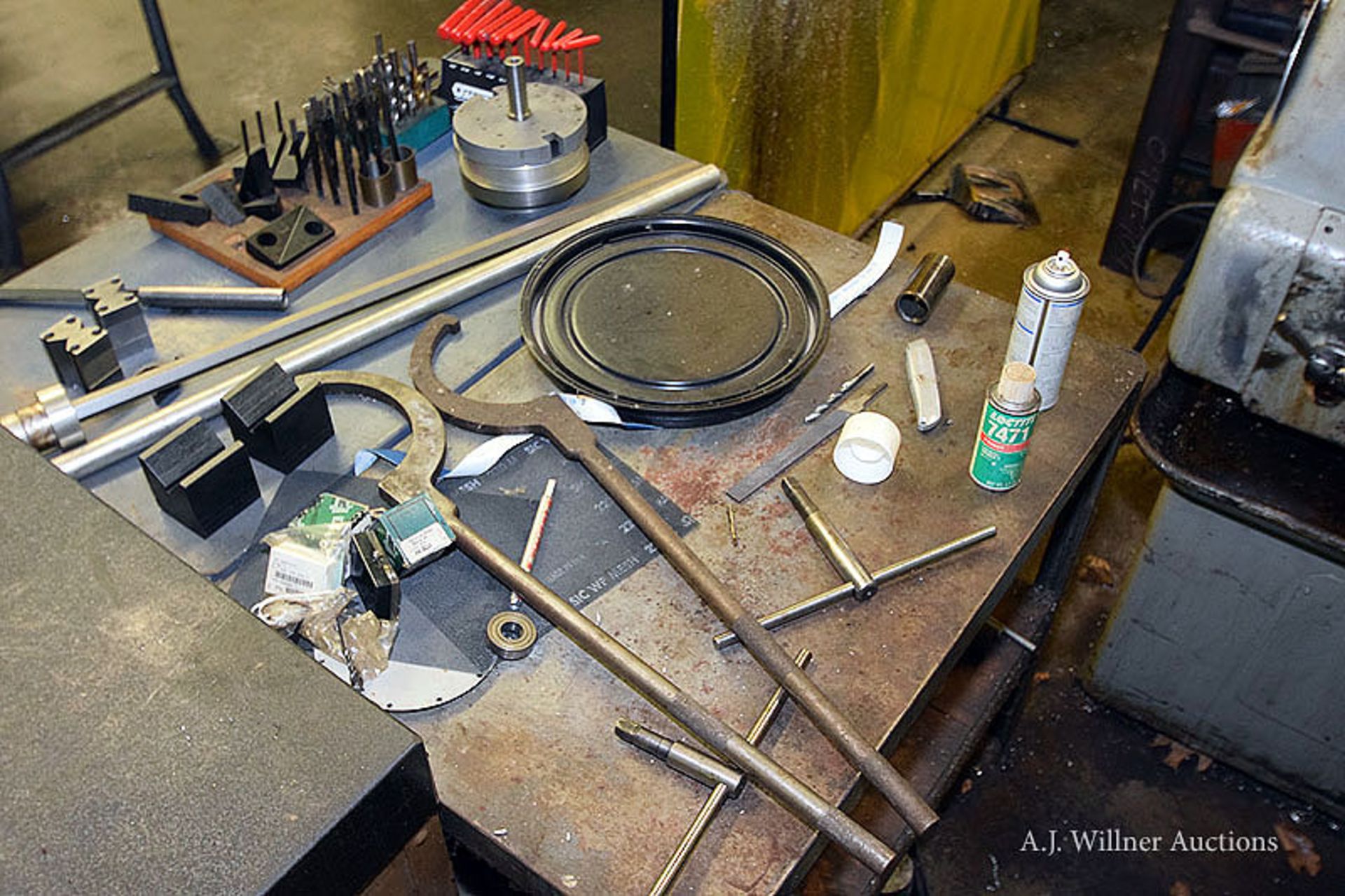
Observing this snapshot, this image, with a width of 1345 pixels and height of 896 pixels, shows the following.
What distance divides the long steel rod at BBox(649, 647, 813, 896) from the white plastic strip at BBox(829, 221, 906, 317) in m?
0.50

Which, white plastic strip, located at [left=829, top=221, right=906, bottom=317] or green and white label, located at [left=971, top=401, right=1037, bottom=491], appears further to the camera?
white plastic strip, located at [left=829, top=221, right=906, bottom=317]

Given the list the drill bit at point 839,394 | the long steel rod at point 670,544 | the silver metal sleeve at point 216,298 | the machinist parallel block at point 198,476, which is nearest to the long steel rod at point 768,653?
the long steel rod at point 670,544

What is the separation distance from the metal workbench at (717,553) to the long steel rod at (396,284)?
0.17 ft

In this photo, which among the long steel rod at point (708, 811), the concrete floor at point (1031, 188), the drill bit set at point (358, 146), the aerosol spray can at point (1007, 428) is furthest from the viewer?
the concrete floor at point (1031, 188)

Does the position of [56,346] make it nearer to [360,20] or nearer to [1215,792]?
[1215,792]

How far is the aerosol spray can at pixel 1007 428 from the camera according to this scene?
3.51ft

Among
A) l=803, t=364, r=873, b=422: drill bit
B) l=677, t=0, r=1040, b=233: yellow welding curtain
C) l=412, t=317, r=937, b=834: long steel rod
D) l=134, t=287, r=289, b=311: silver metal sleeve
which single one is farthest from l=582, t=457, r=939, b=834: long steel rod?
l=677, t=0, r=1040, b=233: yellow welding curtain

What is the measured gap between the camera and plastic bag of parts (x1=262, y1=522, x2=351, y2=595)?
1000mm

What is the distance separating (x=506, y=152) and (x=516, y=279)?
0.17 meters

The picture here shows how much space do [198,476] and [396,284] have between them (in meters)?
0.38

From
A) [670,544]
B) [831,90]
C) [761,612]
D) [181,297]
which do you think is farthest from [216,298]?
[831,90]

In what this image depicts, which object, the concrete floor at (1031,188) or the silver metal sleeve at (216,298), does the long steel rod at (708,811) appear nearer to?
the concrete floor at (1031,188)

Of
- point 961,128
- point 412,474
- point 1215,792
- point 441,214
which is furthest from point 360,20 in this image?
point 1215,792

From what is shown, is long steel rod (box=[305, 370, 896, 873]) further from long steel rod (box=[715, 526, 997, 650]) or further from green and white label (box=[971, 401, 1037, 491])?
green and white label (box=[971, 401, 1037, 491])
